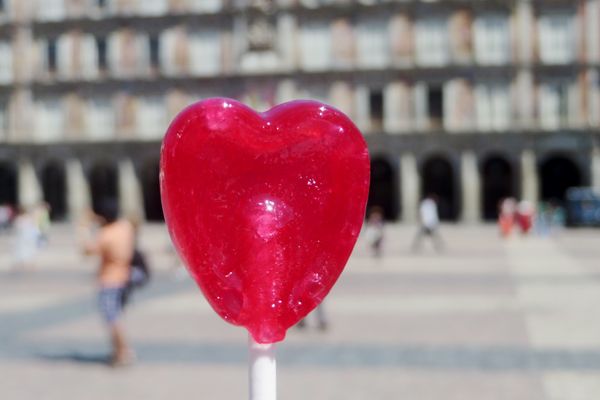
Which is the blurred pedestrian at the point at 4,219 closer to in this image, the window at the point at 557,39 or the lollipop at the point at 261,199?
the window at the point at 557,39

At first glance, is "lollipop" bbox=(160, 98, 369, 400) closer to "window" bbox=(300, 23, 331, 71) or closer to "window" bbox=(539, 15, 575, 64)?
"window" bbox=(300, 23, 331, 71)

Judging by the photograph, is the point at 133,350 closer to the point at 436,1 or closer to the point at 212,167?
the point at 212,167

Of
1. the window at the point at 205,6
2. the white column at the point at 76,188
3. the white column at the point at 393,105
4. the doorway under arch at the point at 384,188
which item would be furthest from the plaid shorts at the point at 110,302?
the white column at the point at 76,188

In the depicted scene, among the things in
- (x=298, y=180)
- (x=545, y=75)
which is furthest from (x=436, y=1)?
(x=298, y=180)

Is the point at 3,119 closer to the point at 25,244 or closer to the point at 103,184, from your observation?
the point at 103,184

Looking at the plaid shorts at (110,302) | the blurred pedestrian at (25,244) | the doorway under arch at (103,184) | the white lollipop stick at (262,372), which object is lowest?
the doorway under arch at (103,184)

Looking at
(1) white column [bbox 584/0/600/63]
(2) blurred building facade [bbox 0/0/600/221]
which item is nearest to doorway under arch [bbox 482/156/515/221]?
(2) blurred building facade [bbox 0/0/600/221]
